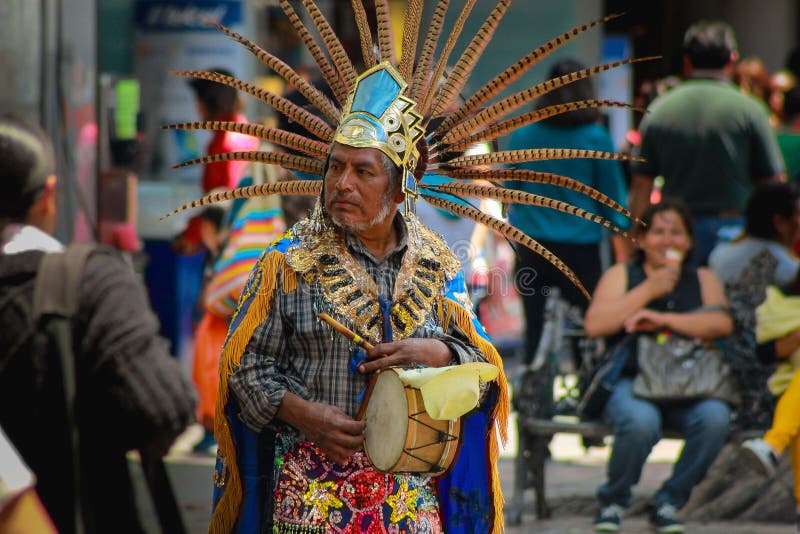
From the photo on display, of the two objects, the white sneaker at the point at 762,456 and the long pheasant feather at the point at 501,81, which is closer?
the long pheasant feather at the point at 501,81

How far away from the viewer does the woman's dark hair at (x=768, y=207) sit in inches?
295

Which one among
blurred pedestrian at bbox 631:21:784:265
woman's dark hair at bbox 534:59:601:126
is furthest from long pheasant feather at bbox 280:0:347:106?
blurred pedestrian at bbox 631:21:784:265

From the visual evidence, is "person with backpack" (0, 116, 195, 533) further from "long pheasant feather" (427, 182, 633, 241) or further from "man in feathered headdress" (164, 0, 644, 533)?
"long pheasant feather" (427, 182, 633, 241)

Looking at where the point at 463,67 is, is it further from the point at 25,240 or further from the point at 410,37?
the point at 25,240

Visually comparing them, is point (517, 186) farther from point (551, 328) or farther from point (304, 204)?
point (551, 328)

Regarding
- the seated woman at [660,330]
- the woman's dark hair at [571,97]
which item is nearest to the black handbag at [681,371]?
the seated woman at [660,330]

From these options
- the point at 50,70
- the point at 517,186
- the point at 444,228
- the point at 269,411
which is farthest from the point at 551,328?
the point at 269,411

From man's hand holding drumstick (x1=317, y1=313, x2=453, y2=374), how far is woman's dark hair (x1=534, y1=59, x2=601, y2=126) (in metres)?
4.03

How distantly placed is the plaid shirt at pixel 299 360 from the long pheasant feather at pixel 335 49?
25.4 inches

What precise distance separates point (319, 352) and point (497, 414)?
56 centimetres

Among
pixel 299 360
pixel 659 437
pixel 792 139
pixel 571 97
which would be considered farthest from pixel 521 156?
pixel 792 139

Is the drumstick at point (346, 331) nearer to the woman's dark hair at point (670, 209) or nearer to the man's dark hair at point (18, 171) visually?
the man's dark hair at point (18, 171)

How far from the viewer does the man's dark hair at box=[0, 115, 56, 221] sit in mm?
3572

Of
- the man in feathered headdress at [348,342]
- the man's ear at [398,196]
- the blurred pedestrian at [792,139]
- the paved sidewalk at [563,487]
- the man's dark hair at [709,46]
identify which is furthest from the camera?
the blurred pedestrian at [792,139]
